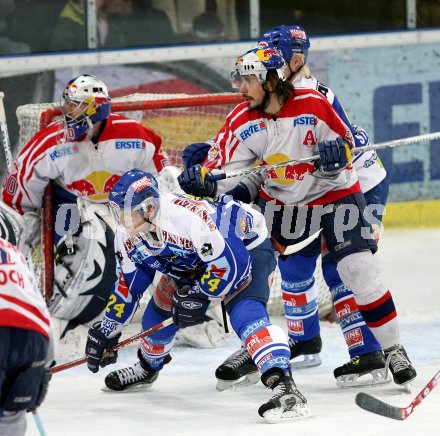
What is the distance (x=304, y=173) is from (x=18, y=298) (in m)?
1.73

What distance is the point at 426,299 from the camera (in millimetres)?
6461

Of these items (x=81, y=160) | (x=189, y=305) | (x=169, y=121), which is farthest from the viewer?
(x=169, y=121)

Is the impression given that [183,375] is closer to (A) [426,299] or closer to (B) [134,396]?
(B) [134,396]

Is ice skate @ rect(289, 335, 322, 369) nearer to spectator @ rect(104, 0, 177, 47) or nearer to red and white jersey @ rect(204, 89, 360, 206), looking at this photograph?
red and white jersey @ rect(204, 89, 360, 206)

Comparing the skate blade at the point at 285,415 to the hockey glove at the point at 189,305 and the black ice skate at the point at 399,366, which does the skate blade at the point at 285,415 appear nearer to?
the hockey glove at the point at 189,305

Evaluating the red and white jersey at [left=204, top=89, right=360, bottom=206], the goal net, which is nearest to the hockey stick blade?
the red and white jersey at [left=204, top=89, right=360, bottom=206]

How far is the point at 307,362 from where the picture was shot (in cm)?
528

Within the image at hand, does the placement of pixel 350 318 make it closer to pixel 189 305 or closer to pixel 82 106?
pixel 189 305

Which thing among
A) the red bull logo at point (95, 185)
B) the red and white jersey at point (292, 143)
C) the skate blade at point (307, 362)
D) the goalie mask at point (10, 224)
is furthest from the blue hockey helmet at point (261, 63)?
the goalie mask at point (10, 224)

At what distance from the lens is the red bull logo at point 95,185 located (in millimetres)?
5461

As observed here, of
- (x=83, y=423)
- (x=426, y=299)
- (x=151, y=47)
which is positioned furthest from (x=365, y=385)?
(x=151, y=47)

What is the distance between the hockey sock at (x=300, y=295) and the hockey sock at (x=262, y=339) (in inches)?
30.8

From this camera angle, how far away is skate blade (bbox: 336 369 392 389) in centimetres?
480

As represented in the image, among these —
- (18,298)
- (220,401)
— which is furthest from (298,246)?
(18,298)
